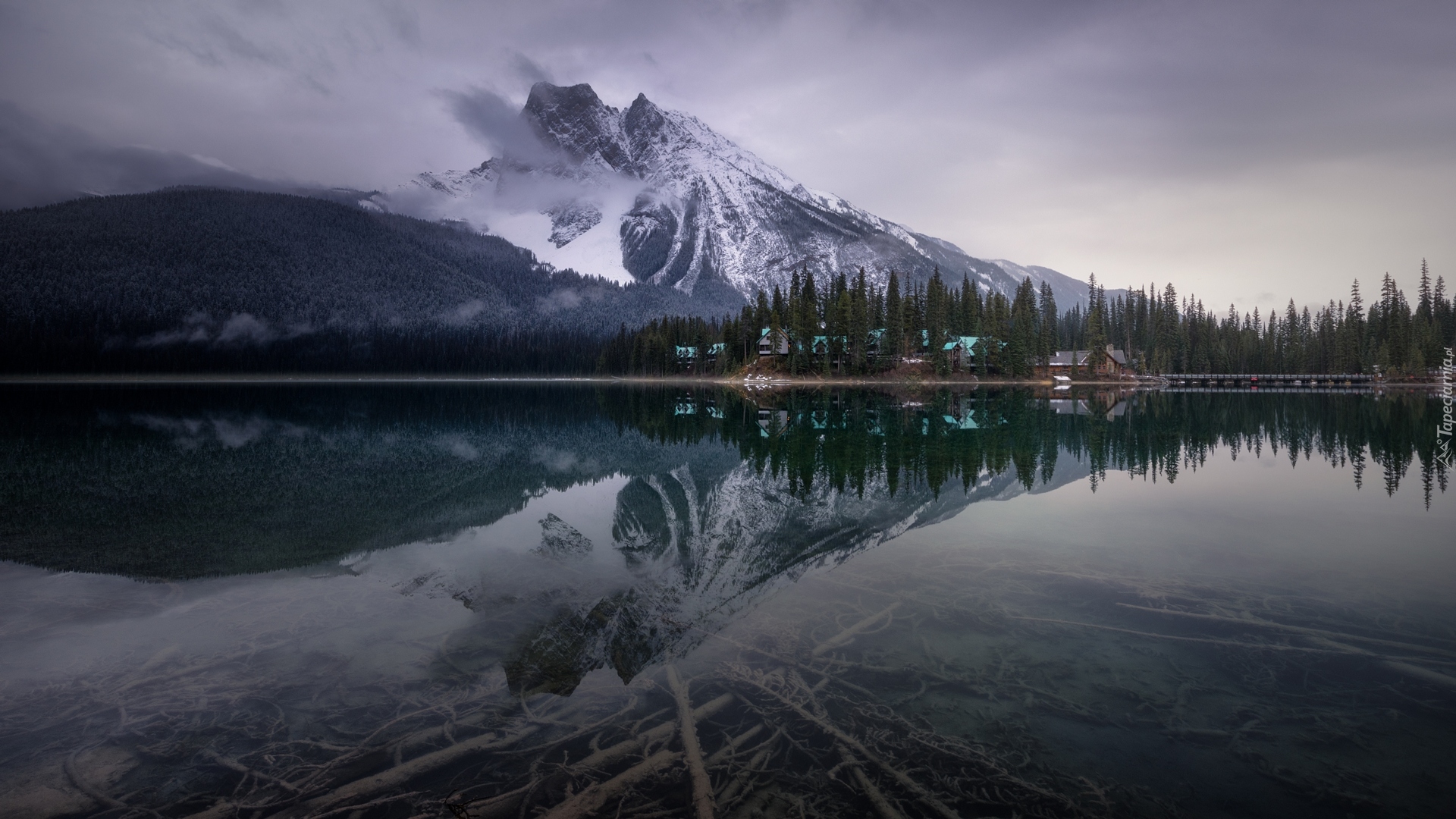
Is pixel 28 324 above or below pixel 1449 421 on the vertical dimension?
above

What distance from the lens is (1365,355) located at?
118312mm

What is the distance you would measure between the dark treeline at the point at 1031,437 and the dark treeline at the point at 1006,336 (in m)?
53.3

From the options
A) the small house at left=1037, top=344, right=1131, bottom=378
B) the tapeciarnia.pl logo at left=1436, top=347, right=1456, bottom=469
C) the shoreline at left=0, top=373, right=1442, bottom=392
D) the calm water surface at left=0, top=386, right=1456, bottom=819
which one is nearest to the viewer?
the calm water surface at left=0, top=386, right=1456, bottom=819

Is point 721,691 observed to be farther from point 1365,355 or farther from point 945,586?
point 1365,355

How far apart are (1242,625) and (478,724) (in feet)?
32.2

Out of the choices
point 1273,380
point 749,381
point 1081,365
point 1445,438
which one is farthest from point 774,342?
point 1273,380

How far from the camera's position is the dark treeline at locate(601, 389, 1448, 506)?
2261cm

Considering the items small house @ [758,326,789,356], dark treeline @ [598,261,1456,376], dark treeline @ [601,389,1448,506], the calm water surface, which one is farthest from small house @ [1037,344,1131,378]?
the calm water surface

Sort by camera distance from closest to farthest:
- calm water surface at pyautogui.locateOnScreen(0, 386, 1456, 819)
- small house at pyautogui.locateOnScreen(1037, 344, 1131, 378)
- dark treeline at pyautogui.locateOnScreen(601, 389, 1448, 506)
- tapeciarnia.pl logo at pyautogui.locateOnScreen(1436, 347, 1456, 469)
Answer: calm water surface at pyautogui.locateOnScreen(0, 386, 1456, 819) → dark treeline at pyautogui.locateOnScreen(601, 389, 1448, 506) → tapeciarnia.pl logo at pyautogui.locateOnScreen(1436, 347, 1456, 469) → small house at pyautogui.locateOnScreen(1037, 344, 1131, 378)

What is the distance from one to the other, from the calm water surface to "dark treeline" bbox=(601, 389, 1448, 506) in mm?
1315

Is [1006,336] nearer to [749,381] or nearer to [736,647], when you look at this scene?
[749,381]

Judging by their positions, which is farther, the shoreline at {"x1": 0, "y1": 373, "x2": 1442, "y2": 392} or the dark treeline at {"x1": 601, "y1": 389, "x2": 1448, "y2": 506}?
the shoreline at {"x1": 0, "y1": 373, "x2": 1442, "y2": 392}

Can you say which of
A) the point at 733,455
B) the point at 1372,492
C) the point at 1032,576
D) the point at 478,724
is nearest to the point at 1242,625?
the point at 1032,576

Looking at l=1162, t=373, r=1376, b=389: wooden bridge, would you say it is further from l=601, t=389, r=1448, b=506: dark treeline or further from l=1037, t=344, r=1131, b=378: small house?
l=601, t=389, r=1448, b=506: dark treeline
